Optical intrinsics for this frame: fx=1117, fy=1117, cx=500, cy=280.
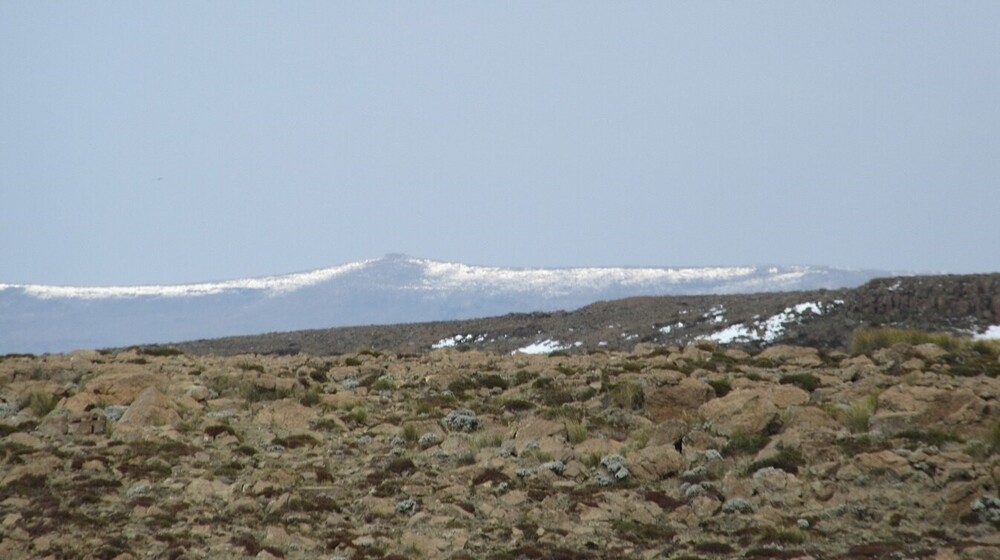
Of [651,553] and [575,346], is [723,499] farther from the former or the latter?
[575,346]

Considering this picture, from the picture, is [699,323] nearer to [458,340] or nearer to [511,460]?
[458,340]

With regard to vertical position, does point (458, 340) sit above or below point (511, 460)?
above

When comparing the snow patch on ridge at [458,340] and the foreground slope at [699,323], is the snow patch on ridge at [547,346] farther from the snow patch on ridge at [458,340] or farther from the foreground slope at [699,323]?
the snow patch on ridge at [458,340]

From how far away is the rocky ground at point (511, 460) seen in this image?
43.6 feet

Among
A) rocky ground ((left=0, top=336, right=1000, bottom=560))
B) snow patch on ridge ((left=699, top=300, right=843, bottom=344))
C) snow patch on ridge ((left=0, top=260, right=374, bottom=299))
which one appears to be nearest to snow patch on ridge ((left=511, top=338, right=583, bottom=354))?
snow patch on ridge ((left=699, top=300, right=843, bottom=344))

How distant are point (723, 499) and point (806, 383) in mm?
4944

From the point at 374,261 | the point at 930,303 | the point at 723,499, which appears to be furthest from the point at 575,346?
the point at 374,261

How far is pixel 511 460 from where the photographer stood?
1605 cm

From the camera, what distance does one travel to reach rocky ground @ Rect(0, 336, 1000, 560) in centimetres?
1328

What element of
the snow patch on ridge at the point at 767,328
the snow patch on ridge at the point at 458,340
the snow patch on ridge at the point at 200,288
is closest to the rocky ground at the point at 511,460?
the snow patch on ridge at the point at 767,328

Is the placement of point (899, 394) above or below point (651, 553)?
above

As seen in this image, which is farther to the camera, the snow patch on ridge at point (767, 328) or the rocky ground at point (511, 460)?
the snow patch on ridge at point (767, 328)

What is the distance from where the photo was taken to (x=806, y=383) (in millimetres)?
18703

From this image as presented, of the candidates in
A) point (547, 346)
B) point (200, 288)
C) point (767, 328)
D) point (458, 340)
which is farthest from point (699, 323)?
point (200, 288)
